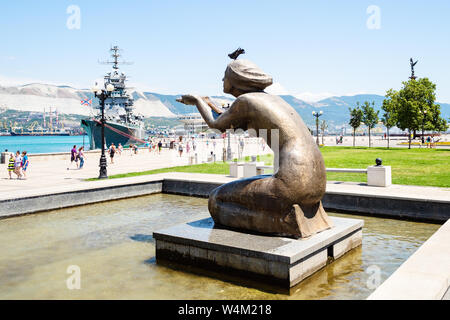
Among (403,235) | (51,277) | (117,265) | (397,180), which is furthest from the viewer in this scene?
(397,180)

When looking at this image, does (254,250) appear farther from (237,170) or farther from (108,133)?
(108,133)

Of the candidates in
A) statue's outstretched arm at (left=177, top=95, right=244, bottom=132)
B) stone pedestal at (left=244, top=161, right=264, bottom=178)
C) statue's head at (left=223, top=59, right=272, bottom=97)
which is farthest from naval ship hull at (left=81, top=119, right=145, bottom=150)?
statue's head at (left=223, top=59, right=272, bottom=97)

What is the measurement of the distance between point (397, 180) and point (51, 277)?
1189cm

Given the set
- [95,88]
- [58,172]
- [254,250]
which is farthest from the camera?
[58,172]

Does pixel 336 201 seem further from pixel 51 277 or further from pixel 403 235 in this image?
pixel 51 277

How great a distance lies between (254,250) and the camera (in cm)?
480

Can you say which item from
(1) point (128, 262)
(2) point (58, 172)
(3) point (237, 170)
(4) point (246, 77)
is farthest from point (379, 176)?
(2) point (58, 172)

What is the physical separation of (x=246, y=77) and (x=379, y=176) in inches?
296

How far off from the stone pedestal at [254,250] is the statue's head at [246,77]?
2.27 metres

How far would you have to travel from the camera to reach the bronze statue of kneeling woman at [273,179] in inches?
208

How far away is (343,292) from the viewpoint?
15.0 feet

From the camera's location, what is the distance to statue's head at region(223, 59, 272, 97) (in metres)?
5.93

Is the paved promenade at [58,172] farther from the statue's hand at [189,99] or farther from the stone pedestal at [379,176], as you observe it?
the stone pedestal at [379,176]
